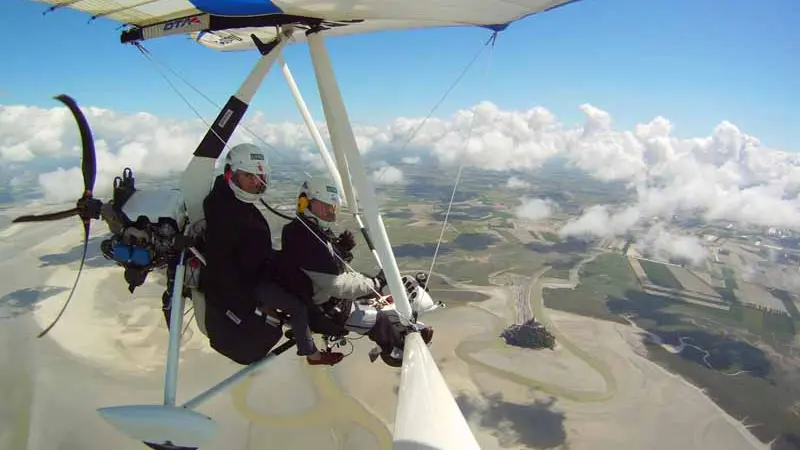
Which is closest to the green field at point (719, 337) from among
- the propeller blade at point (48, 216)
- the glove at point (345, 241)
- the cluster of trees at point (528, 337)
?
the cluster of trees at point (528, 337)

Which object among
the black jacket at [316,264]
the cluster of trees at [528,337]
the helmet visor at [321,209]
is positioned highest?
the helmet visor at [321,209]

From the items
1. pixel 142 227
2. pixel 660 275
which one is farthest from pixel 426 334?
pixel 660 275

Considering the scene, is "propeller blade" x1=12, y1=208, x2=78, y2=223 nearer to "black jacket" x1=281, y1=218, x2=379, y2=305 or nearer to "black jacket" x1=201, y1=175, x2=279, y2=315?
"black jacket" x1=201, y1=175, x2=279, y2=315

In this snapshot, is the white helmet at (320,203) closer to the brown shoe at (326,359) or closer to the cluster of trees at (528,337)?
the brown shoe at (326,359)

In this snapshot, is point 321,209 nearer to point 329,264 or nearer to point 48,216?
point 329,264

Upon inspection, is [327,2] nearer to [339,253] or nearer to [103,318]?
[339,253]

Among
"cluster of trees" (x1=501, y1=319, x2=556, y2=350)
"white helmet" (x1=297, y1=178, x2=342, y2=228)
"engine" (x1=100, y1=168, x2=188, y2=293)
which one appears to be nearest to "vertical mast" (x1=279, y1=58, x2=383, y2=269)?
"white helmet" (x1=297, y1=178, x2=342, y2=228)
